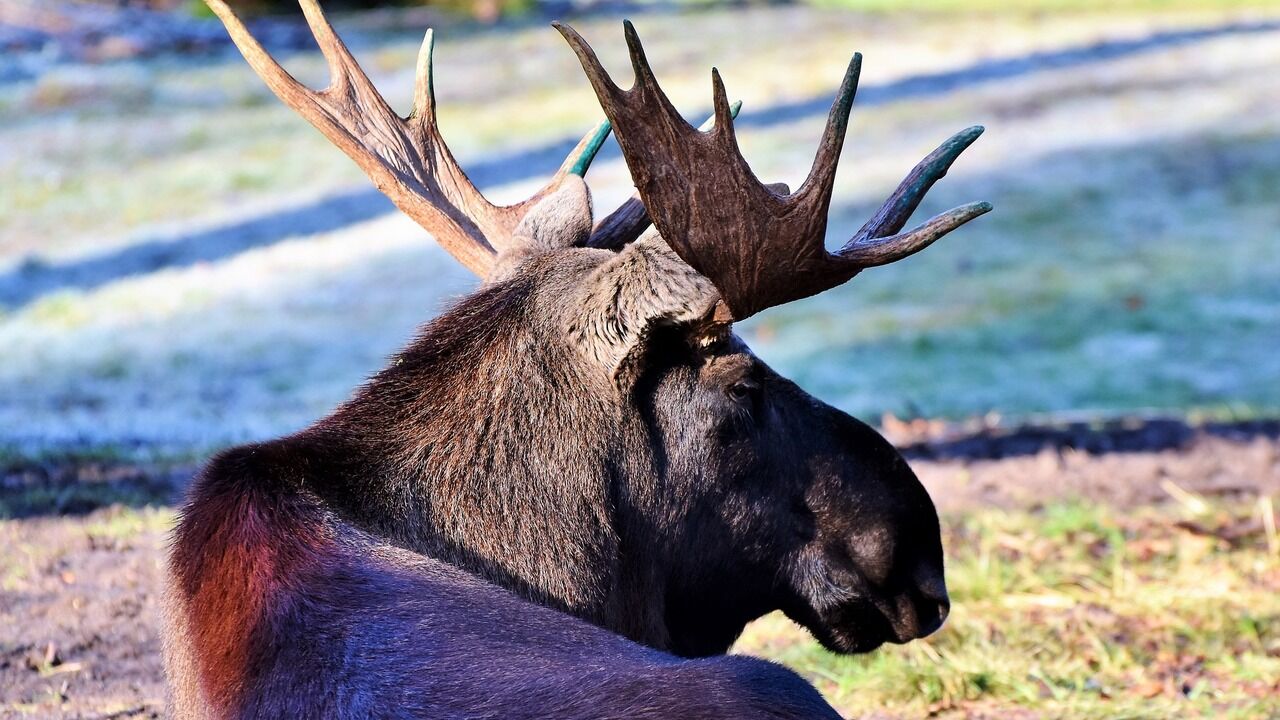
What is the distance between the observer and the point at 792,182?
1444 centimetres

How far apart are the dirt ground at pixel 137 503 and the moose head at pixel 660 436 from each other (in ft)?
4.68

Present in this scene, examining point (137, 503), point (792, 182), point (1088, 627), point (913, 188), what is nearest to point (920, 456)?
point (1088, 627)

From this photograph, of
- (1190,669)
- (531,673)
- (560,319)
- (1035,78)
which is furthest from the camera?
(1035,78)

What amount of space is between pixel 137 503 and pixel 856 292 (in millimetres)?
7242

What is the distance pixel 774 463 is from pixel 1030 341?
7818 mm

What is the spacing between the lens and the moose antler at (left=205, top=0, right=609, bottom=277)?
14.7ft

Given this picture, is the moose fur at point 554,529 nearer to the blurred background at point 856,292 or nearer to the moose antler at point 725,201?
the moose antler at point 725,201

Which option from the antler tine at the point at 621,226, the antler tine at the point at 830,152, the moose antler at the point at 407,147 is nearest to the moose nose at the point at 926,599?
the antler tine at the point at 830,152

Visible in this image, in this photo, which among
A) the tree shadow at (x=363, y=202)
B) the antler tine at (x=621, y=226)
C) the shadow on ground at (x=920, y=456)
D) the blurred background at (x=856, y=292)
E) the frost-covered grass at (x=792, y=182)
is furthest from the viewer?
the tree shadow at (x=363, y=202)

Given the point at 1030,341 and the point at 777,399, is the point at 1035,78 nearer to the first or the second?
the point at 1030,341

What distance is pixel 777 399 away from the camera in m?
3.96

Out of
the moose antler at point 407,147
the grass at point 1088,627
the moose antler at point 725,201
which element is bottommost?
the grass at point 1088,627

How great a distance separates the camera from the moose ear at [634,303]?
356 centimetres

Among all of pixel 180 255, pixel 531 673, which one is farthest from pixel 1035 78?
pixel 531 673
